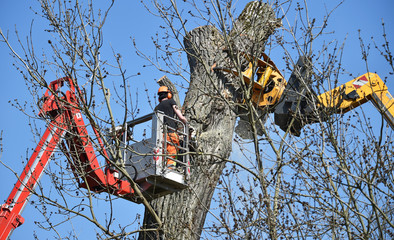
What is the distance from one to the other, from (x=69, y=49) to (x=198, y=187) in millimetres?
3088

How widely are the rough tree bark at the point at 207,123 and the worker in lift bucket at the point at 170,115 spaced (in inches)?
15.2

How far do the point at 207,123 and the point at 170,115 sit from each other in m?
1.36

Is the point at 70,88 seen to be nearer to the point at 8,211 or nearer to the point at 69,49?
the point at 69,49

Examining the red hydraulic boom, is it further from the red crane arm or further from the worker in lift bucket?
the worker in lift bucket

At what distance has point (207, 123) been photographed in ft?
39.8

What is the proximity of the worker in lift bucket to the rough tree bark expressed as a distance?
0.39m

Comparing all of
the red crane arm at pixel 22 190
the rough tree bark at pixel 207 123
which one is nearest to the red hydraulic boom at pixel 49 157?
the red crane arm at pixel 22 190

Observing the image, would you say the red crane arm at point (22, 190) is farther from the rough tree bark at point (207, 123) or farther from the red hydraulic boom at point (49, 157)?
the rough tree bark at point (207, 123)

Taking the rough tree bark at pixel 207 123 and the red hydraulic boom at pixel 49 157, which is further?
the rough tree bark at pixel 207 123

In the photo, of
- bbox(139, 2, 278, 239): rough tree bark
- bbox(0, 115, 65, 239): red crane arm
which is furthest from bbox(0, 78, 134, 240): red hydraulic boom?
bbox(139, 2, 278, 239): rough tree bark

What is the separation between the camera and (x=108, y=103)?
938cm

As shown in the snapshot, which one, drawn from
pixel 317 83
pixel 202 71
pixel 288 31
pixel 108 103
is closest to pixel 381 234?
pixel 317 83

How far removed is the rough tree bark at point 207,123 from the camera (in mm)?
10562

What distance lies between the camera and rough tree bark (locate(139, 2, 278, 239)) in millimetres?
10562
